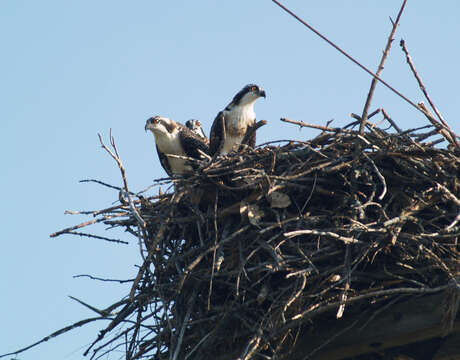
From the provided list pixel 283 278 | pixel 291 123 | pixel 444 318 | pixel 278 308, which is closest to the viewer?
pixel 444 318

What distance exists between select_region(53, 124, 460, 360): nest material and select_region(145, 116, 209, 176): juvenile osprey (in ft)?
6.92

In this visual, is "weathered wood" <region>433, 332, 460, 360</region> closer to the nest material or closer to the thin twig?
the nest material

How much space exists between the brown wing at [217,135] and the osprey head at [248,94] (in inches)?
9.1

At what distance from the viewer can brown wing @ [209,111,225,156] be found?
728 cm

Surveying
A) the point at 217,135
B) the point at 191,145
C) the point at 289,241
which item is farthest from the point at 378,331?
the point at 191,145

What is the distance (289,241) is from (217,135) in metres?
2.86

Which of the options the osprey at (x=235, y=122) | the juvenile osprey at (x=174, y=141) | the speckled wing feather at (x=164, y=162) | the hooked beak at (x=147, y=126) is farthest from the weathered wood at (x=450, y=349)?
the hooked beak at (x=147, y=126)

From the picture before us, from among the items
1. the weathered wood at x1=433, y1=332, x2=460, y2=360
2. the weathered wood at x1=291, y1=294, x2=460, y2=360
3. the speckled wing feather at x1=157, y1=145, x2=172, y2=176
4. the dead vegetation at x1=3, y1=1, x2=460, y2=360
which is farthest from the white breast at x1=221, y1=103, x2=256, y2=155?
the weathered wood at x1=433, y1=332, x2=460, y2=360

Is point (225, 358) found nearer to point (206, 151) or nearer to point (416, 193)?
point (416, 193)

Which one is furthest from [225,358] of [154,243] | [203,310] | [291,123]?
[291,123]

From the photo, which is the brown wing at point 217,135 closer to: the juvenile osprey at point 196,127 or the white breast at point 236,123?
the white breast at point 236,123

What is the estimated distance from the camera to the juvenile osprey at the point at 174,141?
297 inches

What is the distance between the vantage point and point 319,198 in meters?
5.10

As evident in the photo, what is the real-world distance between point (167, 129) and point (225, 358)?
351 cm
